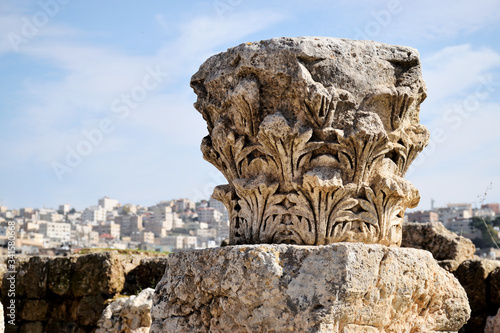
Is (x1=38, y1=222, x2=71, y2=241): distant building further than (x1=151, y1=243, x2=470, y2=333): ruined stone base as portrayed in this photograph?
Yes

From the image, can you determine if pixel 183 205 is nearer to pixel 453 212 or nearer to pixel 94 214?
pixel 94 214

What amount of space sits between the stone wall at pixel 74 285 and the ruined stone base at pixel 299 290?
4.06 metres

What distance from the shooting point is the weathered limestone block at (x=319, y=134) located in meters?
3.50

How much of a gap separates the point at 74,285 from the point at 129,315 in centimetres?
167

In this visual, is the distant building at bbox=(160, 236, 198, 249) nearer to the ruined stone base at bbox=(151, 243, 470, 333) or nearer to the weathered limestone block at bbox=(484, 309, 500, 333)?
the weathered limestone block at bbox=(484, 309, 500, 333)

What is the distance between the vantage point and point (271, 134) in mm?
3521

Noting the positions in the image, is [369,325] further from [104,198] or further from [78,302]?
[104,198]

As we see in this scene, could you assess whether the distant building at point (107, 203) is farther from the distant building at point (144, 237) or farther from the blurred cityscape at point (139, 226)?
the distant building at point (144, 237)

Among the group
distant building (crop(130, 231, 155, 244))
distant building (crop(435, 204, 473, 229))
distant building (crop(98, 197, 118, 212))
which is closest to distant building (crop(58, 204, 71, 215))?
distant building (crop(98, 197, 118, 212))

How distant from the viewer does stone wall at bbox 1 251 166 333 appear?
7.65 meters

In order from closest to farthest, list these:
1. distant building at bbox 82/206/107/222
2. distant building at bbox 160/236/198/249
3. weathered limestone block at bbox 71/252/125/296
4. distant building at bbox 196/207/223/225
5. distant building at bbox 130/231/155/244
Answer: weathered limestone block at bbox 71/252/125/296 → distant building at bbox 160/236/198/249 → distant building at bbox 130/231/155/244 → distant building at bbox 196/207/223/225 → distant building at bbox 82/206/107/222

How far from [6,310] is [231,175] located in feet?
18.9

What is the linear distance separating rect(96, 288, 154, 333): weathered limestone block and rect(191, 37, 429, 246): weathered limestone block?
10.5 feet

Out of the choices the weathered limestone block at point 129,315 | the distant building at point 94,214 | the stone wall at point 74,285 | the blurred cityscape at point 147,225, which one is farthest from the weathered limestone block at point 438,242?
the distant building at point 94,214
